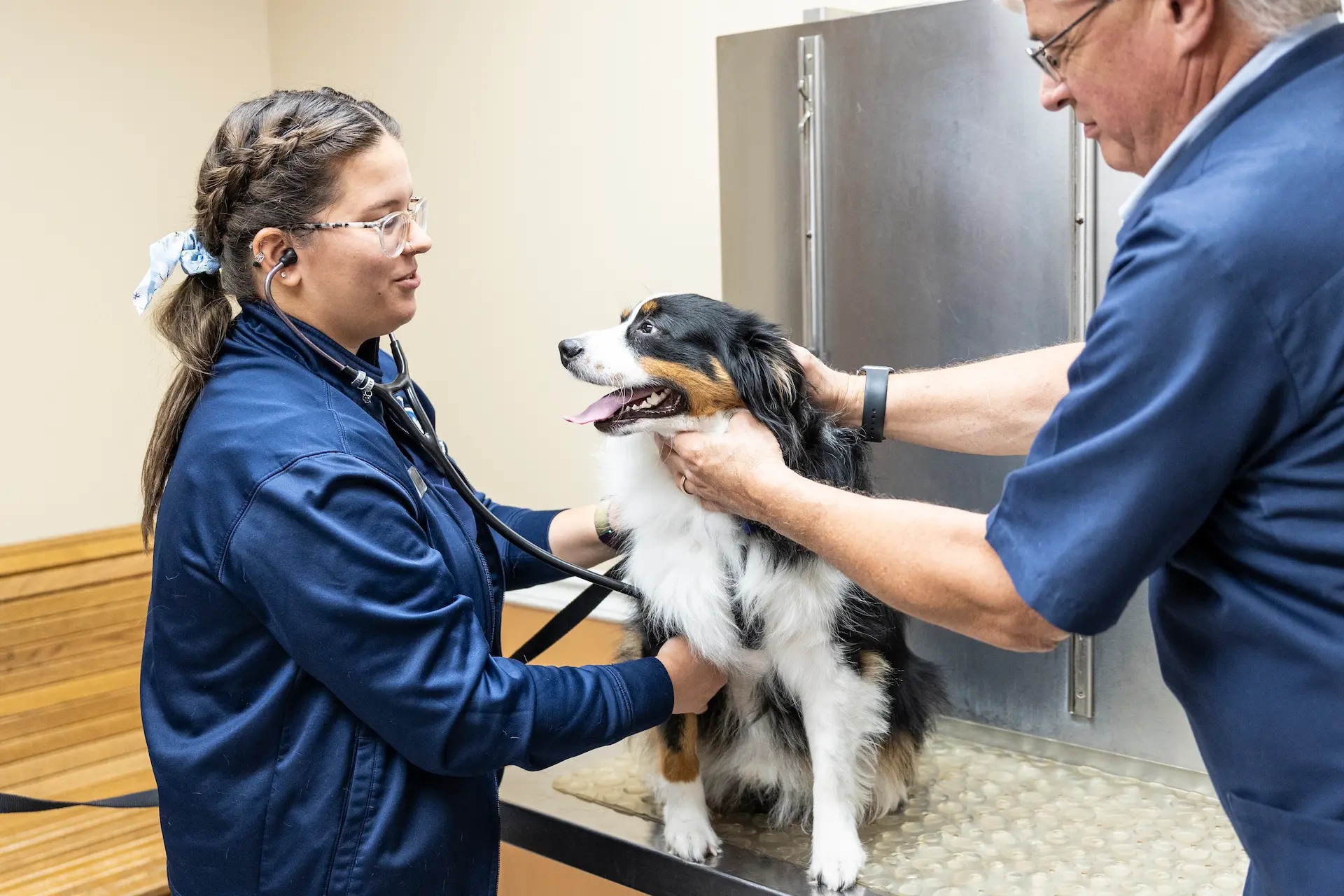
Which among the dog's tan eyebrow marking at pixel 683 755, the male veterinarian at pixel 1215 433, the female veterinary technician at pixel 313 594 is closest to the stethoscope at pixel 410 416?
the female veterinary technician at pixel 313 594

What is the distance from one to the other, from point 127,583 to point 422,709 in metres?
2.26

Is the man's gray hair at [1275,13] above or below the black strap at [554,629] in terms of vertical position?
above

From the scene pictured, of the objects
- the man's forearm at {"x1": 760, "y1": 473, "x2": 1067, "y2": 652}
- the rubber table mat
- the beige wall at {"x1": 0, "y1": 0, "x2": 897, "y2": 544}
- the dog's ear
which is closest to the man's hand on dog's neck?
the man's forearm at {"x1": 760, "y1": 473, "x2": 1067, "y2": 652}

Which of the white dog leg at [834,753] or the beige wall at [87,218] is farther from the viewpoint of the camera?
the beige wall at [87,218]

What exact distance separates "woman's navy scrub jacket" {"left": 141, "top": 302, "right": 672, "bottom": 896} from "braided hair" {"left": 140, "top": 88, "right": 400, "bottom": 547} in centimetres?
5

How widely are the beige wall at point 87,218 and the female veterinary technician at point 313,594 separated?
1838 millimetres

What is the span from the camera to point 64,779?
3.00 m

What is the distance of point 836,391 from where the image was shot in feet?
5.16

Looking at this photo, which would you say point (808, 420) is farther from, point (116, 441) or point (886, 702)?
point (116, 441)

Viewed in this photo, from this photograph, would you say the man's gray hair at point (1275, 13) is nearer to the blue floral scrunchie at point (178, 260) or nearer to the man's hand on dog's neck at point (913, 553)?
the man's hand on dog's neck at point (913, 553)

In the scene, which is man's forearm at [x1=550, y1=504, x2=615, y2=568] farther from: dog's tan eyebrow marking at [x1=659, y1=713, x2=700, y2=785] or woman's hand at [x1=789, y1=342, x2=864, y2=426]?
woman's hand at [x1=789, y1=342, x2=864, y2=426]

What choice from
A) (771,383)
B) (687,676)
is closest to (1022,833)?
(687,676)

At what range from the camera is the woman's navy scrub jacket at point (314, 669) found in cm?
119

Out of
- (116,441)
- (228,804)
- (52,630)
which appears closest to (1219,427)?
(228,804)
